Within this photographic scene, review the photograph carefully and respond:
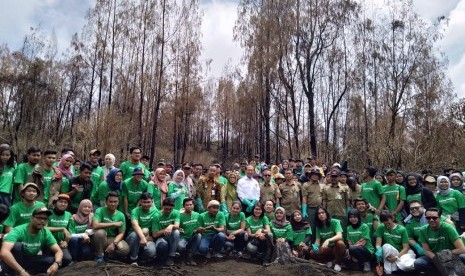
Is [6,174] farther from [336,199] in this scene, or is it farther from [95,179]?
[336,199]

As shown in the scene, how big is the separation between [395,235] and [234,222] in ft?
9.95

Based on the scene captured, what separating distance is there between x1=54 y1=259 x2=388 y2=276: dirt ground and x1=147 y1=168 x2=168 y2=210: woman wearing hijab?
134 cm

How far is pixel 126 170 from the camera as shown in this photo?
7270mm

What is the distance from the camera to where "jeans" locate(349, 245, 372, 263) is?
6555mm

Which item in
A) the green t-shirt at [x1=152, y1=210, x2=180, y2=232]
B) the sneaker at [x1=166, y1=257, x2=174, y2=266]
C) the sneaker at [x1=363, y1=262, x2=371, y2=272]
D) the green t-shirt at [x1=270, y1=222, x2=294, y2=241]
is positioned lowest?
the sneaker at [x1=363, y1=262, x2=371, y2=272]

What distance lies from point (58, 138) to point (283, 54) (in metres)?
15.8

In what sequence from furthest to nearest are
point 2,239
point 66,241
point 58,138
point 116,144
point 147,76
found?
point 58,138 < point 147,76 < point 116,144 < point 66,241 < point 2,239

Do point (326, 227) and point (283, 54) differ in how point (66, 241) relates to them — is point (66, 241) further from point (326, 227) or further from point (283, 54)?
point (283, 54)

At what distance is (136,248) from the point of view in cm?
620

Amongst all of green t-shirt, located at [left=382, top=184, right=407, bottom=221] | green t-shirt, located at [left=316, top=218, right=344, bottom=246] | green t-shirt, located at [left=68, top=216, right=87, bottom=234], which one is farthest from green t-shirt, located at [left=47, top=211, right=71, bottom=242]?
green t-shirt, located at [left=382, top=184, right=407, bottom=221]

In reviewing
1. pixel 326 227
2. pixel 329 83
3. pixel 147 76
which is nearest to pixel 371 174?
pixel 326 227

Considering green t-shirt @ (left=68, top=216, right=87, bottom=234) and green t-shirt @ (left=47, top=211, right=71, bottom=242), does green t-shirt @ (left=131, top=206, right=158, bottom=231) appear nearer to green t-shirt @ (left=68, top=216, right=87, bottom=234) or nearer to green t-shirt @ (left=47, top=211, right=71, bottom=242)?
green t-shirt @ (left=68, top=216, right=87, bottom=234)

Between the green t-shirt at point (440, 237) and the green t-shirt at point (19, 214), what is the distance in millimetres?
6474

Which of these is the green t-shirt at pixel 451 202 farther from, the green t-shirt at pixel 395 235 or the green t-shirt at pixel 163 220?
the green t-shirt at pixel 163 220
